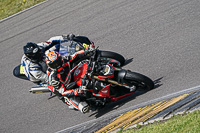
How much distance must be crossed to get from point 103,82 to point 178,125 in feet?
8.40

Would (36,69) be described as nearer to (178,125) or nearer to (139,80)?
(139,80)

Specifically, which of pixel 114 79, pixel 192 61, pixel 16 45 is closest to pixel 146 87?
pixel 114 79

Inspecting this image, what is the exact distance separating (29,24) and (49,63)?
7.06m

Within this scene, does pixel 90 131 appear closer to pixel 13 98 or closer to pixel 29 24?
pixel 13 98

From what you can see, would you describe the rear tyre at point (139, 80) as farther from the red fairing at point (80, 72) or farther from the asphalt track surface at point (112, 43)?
the red fairing at point (80, 72)

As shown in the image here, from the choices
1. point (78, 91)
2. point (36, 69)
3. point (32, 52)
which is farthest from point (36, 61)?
point (78, 91)

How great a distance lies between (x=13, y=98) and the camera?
31.4 ft

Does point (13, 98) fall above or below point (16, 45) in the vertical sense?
below

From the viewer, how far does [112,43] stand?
1016 cm

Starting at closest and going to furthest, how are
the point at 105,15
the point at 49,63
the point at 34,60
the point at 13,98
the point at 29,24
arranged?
the point at 49,63
the point at 34,60
the point at 13,98
the point at 105,15
the point at 29,24

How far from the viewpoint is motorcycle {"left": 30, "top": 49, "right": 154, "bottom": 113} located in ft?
22.9

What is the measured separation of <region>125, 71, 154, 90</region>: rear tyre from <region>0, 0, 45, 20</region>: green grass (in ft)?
29.4

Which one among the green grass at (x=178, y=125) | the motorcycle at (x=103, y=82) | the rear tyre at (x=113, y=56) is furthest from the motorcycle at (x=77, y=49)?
the green grass at (x=178, y=125)

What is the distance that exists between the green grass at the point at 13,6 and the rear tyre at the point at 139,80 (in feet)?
29.4
